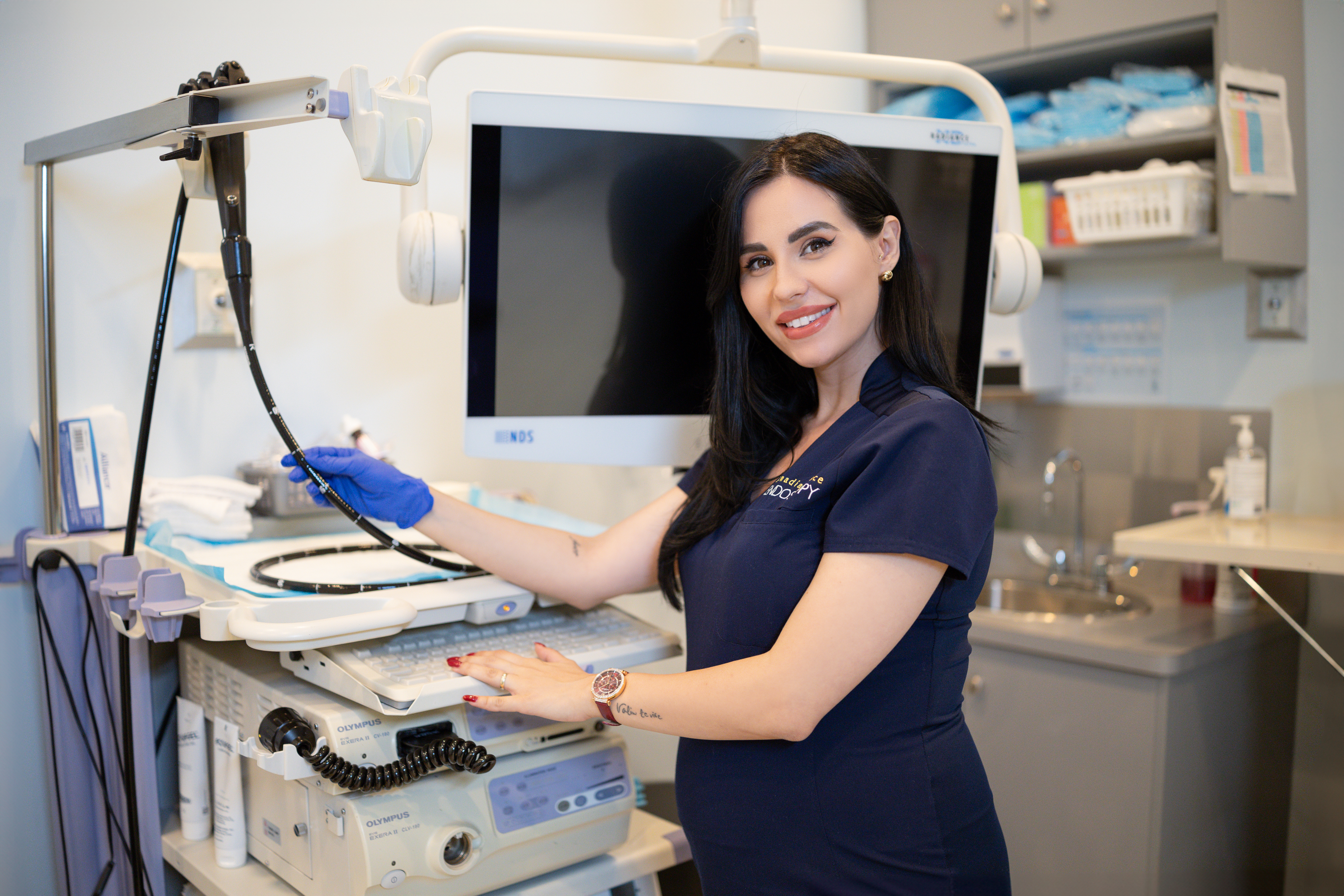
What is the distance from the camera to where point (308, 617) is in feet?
3.43

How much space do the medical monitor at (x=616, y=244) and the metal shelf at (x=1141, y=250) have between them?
0.80 meters

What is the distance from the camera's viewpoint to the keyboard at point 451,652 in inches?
41.3

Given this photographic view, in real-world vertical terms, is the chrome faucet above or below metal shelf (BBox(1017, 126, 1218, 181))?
below

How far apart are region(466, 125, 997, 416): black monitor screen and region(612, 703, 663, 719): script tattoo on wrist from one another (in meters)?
0.42

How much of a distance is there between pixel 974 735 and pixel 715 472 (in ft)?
3.52

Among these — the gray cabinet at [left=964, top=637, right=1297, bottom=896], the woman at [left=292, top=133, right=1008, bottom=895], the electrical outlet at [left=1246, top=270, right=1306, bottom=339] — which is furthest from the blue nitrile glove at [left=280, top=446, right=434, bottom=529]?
the electrical outlet at [left=1246, top=270, right=1306, bottom=339]

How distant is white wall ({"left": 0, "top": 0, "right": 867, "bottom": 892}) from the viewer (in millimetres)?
1393

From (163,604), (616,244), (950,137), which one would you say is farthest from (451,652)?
(950,137)

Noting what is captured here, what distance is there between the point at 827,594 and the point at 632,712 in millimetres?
256

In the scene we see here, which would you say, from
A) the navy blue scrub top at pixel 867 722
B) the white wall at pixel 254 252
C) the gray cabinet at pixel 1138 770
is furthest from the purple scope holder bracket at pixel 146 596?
the gray cabinet at pixel 1138 770

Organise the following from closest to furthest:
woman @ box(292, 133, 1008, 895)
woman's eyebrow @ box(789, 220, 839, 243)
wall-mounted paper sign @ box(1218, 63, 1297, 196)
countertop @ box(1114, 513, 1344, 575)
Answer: woman @ box(292, 133, 1008, 895) → woman's eyebrow @ box(789, 220, 839, 243) → countertop @ box(1114, 513, 1344, 575) → wall-mounted paper sign @ box(1218, 63, 1297, 196)

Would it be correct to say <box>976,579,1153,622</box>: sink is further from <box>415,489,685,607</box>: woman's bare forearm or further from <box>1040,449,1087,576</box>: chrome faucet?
<box>415,489,685,607</box>: woman's bare forearm

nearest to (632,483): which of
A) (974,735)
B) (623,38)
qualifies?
(974,735)

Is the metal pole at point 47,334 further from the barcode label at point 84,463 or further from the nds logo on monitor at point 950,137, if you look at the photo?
the nds logo on monitor at point 950,137
